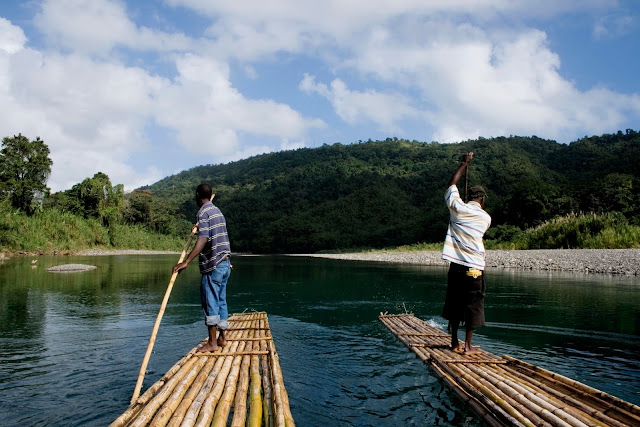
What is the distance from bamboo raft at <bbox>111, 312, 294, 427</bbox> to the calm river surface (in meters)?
0.55

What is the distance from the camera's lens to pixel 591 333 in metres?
8.54

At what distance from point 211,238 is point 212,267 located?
15.6 inches

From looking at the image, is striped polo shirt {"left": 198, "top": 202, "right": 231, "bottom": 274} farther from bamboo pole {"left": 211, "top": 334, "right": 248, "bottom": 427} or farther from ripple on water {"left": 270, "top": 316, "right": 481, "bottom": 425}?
ripple on water {"left": 270, "top": 316, "right": 481, "bottom": 425}

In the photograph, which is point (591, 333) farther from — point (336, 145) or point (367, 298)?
point (336, 145)

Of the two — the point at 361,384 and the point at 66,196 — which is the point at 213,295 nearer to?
the point at 361,384

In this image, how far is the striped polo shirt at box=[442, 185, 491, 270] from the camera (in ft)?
18.7

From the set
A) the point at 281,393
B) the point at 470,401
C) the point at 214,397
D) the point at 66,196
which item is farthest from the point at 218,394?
the point at 66,196

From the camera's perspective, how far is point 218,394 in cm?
413

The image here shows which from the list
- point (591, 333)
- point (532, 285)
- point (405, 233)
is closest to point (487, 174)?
point (405, 233)

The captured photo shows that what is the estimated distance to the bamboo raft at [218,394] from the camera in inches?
140

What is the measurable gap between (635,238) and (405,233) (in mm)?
45045

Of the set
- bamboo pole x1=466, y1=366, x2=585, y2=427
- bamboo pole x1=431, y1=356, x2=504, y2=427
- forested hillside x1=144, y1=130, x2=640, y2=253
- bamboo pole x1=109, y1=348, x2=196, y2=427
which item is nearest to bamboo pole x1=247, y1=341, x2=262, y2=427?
bamboo pole x1=109, y1=348, x2=196, y2=427

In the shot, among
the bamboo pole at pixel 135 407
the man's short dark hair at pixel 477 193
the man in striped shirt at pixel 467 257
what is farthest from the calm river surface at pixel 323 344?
the man's short dark hair at pixel 477 193

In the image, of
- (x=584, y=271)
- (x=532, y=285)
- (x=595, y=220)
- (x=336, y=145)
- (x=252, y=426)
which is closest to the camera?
(x=252, y=426)
